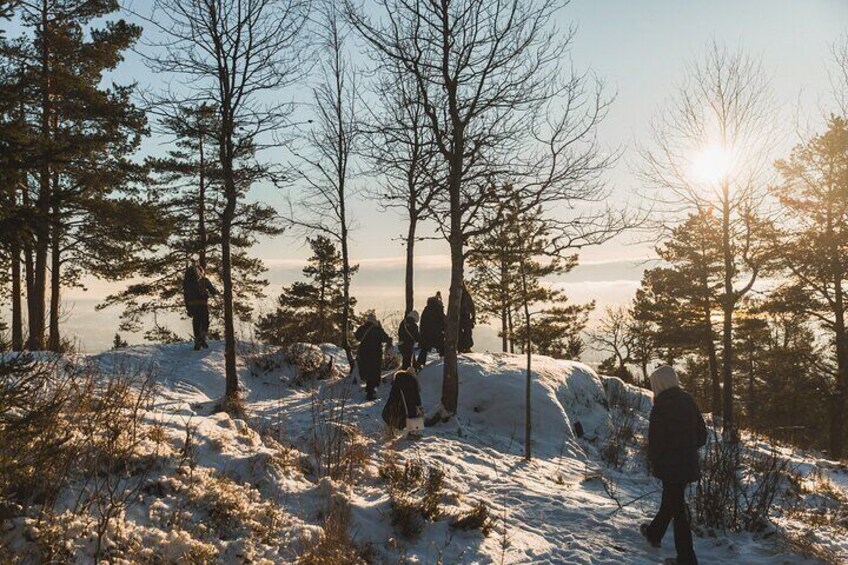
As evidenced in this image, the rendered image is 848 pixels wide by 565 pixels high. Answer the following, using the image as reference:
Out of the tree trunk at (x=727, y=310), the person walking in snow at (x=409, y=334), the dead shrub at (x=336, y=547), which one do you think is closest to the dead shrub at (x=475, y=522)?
the dead shrub at (x=336, y=547)

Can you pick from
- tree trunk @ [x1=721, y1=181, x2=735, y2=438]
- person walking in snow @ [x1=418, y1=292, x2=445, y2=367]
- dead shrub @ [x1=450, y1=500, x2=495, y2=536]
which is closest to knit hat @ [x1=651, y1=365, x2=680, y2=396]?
dead shrub @ [x1=450, y1=500, x2=495, y2=536]

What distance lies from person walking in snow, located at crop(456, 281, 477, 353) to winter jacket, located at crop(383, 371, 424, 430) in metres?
7.08

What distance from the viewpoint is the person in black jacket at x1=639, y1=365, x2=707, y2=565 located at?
552 centimetres

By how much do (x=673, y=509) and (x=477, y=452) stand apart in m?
4.60

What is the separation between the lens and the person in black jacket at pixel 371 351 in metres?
12.4

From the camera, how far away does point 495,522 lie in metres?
6.14

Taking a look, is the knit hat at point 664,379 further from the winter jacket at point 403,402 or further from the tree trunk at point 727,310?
the tree trunk at point 727,310

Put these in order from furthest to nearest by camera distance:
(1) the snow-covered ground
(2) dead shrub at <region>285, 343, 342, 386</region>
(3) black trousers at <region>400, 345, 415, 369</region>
Result: (2) dead shrub at <region>285, 343, 342, 386</region> < (3) black trousers at <region>400, 345, 415, 369</region> < (1) the snow-covered ground

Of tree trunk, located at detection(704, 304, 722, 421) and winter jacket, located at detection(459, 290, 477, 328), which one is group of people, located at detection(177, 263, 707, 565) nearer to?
winter jacket, located at detection(459, 290, 477, 328)

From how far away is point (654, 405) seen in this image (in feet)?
19.3

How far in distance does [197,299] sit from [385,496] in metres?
11.3

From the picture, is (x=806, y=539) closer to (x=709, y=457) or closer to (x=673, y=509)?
(x=709, y=457)

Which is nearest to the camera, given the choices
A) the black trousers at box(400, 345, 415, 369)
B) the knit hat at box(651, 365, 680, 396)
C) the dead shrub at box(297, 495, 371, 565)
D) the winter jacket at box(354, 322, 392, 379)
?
the dead shrub at box(297, 495, 371, 565)

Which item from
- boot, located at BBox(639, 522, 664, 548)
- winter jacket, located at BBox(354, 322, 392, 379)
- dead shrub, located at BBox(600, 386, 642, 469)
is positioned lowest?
dead shrub, located at BBox(600, 386, 642, 469)
